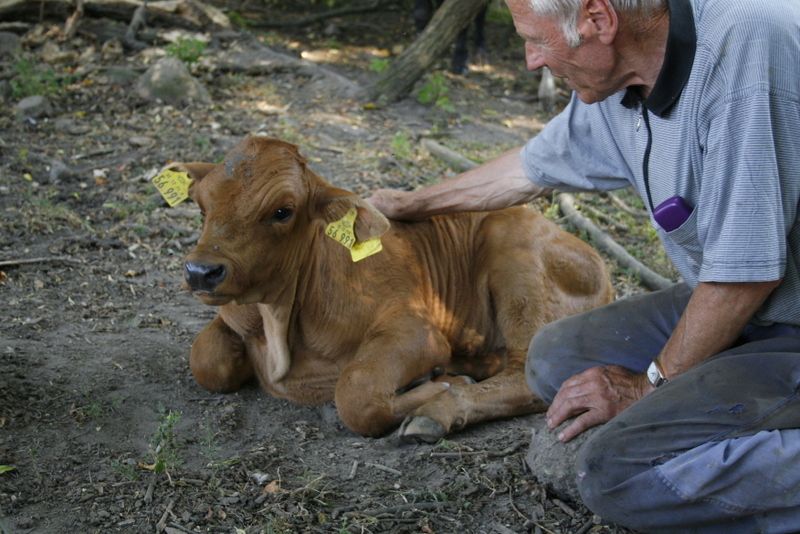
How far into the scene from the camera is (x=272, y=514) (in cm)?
360

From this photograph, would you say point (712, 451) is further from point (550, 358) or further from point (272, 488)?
point (272, 488)

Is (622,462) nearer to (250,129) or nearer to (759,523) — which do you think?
(759,523)

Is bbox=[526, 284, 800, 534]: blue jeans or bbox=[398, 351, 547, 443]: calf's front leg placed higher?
bbox=[526, 284, 800, 534]: blue jeans

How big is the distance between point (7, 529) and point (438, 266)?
3235 millimetres

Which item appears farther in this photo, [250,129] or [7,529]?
[250,129]

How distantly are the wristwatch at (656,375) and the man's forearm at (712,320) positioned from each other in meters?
0.05

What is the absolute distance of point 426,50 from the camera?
11.0 metres

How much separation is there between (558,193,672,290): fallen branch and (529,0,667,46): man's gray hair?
3.56m

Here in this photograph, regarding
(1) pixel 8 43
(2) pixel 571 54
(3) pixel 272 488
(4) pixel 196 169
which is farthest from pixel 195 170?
(1) pixel 8 43

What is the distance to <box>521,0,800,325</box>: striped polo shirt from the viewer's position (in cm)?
295

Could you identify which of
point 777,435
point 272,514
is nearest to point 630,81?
point 777,435

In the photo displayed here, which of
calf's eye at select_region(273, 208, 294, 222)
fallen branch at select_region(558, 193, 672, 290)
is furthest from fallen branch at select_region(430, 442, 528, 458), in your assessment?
fallen branch at select_region(558, 193, 672, 290)

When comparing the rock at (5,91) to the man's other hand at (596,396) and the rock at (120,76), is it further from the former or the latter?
the man's other hand at (596,396)

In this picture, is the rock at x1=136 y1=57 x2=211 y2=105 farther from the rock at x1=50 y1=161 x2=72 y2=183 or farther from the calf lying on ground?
the calf lying on ground
